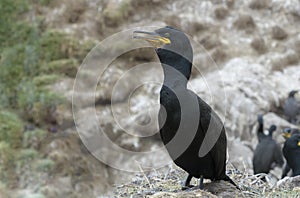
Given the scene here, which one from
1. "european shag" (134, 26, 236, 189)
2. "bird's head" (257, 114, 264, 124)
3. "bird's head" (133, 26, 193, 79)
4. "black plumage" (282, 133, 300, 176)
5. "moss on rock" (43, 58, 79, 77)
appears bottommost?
"black plumage" (282, 133, 300, 176)

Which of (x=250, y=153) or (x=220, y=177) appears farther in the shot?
(x=250, y=153)

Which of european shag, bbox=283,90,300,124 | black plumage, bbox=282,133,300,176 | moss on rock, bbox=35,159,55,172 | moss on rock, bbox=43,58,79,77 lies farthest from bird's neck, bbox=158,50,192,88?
european shag, bbox=283,90,300,124

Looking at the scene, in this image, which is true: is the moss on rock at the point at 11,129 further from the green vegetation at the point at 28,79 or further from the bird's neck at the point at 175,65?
the bird's neck at the point at 175,65

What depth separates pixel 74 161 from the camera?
12836 mm

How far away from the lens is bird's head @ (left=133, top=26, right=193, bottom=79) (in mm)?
5086

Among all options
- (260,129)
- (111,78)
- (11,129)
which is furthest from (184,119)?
(111,78)

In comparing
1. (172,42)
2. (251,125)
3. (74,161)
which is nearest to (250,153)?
(251,125)

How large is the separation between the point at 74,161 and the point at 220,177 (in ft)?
25.7

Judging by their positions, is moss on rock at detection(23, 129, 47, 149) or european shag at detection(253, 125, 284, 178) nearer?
european shag at detection(253, 125, 284, 178)

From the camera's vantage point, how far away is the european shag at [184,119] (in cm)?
482

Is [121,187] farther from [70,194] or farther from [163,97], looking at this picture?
[70,194]

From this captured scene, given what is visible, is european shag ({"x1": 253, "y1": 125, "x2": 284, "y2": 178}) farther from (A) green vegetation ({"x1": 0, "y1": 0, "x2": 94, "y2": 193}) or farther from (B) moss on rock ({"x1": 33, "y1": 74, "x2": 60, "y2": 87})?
(B) moss on rock ({"x1": 33, "y1": 74, "x2": 60, "y2": 87})

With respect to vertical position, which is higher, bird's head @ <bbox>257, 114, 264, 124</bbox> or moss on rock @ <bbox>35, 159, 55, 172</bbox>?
bird's head @ <bbox>257, 114, 264, 124</bbox>

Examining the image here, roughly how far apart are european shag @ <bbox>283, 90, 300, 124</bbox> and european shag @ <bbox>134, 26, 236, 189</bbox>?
32.4 feet
